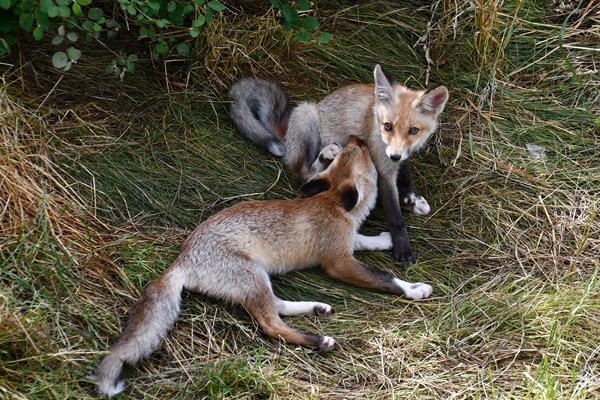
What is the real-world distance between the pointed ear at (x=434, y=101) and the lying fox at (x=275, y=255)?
0.48 meters

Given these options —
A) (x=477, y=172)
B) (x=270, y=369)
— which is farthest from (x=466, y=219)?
(x=270, y=369)

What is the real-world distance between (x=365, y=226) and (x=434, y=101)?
38.7 inches

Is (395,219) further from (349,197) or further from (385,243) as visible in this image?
(349,197)

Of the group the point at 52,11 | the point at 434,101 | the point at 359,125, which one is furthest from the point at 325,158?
the point at 52,11

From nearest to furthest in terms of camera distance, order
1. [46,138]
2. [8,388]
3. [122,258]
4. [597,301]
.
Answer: [8,388]
[597,301]
[122,258]
[46,138]

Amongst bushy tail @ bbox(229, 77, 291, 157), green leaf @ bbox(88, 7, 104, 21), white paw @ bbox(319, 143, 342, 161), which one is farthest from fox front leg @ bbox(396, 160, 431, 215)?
green leaf @ bbox(88, 7, 104, 21)

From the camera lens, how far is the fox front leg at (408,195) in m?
5.11

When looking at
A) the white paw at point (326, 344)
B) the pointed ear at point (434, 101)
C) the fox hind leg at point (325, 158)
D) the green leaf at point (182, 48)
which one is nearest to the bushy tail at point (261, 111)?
the fox hind leg at point (325, 158)

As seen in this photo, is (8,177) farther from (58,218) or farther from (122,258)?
(122,258)

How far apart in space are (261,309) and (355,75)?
8.03ft

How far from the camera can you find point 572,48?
18.9 feet

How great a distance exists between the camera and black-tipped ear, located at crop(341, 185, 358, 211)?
4.42 metres

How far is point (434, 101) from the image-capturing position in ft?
15.9

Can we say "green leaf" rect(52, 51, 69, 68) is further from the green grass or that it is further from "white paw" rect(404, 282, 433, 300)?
"white paw" rect(404, 282, 433, 300)
